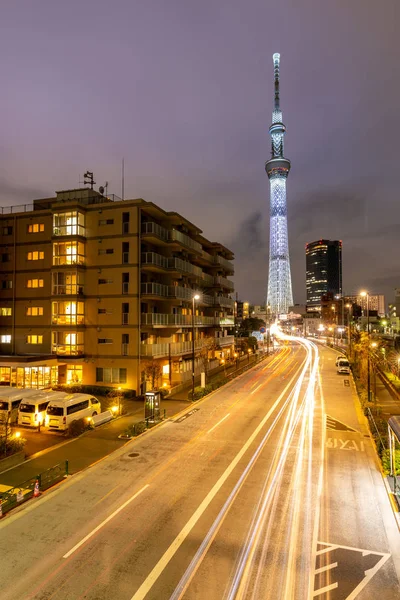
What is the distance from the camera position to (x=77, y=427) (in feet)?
70.2

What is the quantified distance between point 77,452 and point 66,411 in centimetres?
405

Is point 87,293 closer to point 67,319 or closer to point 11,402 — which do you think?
point 67,319

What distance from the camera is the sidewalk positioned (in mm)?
16091

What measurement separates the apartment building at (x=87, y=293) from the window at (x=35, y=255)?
0.04 meters

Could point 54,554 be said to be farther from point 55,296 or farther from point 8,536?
point 55,296

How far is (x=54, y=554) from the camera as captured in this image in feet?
33.6

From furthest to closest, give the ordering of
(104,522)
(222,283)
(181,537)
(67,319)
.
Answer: (222,283) → (67,319) → (104,522) → (181,537)

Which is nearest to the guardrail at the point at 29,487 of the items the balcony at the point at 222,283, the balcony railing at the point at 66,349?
the balcony railing at the point at 66,349

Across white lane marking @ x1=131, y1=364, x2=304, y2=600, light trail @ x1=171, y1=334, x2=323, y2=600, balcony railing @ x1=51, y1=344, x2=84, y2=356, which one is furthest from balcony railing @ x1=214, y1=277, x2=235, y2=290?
white lane marking @ x1=131, y1=364, x2=304, y2=600

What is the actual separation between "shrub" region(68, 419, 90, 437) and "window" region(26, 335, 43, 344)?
53.0 ft

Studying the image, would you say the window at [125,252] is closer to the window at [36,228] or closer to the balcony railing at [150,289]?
the balcony railing at [150,289]

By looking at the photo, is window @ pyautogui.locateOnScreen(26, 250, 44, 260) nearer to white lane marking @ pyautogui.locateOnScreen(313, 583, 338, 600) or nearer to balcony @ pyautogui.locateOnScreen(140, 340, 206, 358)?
balcony @ pyautogui.locateOnScreen(140, 340, 206, 358)

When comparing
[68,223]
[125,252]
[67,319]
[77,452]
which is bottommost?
[77,452]

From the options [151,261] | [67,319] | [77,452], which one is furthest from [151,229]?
[77,452]
